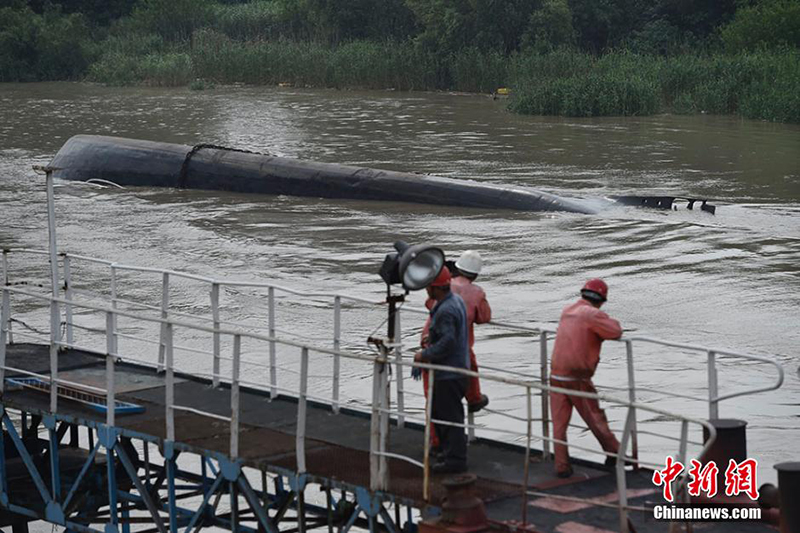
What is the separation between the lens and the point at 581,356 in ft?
27.9

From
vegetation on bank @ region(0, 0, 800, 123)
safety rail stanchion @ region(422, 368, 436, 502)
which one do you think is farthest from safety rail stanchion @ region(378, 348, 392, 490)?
vegetation on bank @ region(0, 0, 800, 123)

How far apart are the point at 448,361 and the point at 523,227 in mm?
17718

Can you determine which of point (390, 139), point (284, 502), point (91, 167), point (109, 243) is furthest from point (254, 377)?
point (390, 139)

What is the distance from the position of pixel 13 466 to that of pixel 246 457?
363 cm

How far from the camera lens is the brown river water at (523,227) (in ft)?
54.5

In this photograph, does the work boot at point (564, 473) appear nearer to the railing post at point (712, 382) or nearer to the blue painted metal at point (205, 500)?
the railing post at point (712, 382)

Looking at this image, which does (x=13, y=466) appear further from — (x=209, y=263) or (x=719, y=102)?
(x=719, y=102)

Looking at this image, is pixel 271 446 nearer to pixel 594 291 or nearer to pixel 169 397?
pixel 169 397

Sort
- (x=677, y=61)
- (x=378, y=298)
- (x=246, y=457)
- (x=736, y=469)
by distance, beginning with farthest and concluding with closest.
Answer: (x=677, y=61) < (x=378, y=298) < (x=246, y=457) < (x=736, y=469)

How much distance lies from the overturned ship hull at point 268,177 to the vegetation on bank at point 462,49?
1565 cm

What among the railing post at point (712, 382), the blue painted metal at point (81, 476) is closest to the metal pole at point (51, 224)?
the blue painted metal at point (81, 476)

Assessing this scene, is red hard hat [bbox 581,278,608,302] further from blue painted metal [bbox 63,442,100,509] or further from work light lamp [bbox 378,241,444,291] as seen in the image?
blue painted metal [bbox 63,442,100,509]

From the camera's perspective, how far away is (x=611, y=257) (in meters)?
22.6

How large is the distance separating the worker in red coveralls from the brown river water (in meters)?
4.38
